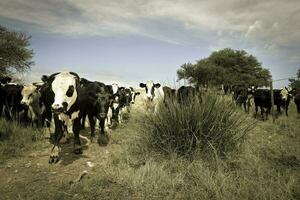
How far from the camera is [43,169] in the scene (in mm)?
5582

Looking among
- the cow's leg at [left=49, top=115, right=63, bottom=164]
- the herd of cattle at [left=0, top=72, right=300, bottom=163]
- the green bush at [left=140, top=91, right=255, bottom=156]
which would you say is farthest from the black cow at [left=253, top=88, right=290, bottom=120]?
the cow's leg at [left=49, top=115, right=63, bottom=164]

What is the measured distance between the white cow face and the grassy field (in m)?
1.21

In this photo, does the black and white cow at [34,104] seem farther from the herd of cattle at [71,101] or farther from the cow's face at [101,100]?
the cow's face at [101,100]

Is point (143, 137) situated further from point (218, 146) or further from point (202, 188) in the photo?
point (202, 188)

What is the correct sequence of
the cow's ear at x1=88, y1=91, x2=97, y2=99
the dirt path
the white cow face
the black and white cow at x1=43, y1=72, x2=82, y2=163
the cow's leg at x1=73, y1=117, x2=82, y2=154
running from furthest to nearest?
the cow's ear at x1=88, y1=91, x2=97, y2=99 < the cow's leg at x1=73, y1=117, x2=82, y2=154 < the black and white cow at x1=43, y1=72, x2=82, y2=163 < the white cow face < the dirt path

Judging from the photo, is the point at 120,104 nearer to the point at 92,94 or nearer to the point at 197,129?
the point at 92,94

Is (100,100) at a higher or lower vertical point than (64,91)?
lower

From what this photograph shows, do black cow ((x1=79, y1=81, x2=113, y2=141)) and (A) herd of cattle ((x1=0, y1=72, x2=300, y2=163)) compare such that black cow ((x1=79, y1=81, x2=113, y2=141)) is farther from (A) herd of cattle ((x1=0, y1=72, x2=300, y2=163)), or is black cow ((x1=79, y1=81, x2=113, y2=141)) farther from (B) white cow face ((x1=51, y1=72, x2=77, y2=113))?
(B) white cow face ((x1=51, y1=72, x2=77, y2=113))

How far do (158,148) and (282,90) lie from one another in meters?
14.2

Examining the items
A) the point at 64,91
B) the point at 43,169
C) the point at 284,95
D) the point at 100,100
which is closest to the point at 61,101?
the point at 64,91

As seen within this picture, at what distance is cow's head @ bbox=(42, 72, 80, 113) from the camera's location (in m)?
5.64

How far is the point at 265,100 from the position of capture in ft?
51.0

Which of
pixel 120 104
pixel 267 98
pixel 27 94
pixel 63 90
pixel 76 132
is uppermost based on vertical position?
pixel 63 90

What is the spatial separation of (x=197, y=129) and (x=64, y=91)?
280 cm
